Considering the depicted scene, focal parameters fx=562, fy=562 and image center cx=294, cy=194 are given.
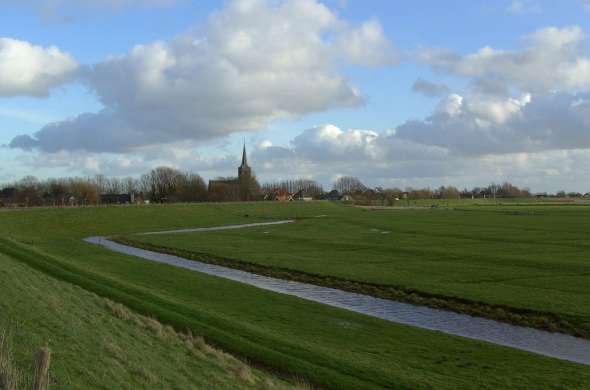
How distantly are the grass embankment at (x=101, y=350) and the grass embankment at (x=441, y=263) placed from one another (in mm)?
15199

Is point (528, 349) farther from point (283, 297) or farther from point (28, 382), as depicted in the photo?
point (28, 382)

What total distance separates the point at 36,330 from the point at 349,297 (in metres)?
20.2

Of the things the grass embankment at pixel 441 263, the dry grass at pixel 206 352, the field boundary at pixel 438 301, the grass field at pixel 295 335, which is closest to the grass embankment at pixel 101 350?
the dry grass at pixel 206 352

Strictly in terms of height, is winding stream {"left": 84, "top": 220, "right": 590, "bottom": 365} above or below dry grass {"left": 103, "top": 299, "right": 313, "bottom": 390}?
below

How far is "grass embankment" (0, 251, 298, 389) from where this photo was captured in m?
11.1

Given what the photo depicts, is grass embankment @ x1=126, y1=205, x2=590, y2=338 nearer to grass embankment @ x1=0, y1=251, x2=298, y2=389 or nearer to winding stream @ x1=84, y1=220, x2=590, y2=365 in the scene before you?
winding stream @ x1=84, y1=220, x2=590, y2=365

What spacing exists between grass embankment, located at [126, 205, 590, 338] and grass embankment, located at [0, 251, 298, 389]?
1520 centimetres

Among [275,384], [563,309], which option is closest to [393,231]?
[563,309]

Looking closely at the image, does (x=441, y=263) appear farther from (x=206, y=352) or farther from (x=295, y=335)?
(x=206, y=352)

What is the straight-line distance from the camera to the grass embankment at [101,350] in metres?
11.1

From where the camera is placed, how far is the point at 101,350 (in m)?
A: 13.8

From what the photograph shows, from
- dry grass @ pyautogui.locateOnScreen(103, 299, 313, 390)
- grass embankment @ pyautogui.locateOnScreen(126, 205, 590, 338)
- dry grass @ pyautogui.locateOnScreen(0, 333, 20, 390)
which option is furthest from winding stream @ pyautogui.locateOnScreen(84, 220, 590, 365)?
dry grass @ pyautogui.locateOnScreen(0, 333, 20, 390)

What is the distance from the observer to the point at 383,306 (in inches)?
1150

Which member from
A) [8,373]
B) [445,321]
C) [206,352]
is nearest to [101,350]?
[206,352]
